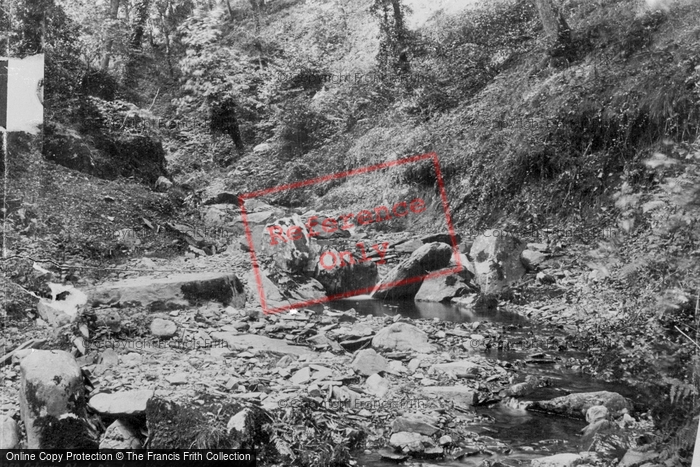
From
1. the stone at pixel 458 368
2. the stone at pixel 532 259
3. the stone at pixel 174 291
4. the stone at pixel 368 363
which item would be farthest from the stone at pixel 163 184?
the stone at pixel 532 259

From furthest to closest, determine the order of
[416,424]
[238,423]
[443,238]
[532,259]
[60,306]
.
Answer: [532,259], [443,238], [60,306], [416,424], [238,423]

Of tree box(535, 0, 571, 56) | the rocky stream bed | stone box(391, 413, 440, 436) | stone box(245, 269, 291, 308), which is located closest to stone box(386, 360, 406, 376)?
the rocky stream bed

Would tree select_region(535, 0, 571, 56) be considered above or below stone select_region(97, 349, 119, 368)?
above

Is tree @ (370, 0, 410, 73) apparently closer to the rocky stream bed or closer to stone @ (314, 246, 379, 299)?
the rocky stream bed

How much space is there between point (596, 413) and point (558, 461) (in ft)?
1.24

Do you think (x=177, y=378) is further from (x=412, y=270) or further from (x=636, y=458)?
(x=636, y=458)

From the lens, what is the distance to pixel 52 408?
7.72 feet

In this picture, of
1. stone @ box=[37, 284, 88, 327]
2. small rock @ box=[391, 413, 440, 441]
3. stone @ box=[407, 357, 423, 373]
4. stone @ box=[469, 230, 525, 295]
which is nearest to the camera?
small rock @ box=[391, 413, 440, 441]

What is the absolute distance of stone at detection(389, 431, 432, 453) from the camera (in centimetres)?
248

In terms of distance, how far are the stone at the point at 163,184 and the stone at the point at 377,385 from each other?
5.21ft

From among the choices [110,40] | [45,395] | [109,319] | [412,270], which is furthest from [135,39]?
[412,270]

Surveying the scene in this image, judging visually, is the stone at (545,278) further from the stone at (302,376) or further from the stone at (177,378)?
the stone at (177,378)

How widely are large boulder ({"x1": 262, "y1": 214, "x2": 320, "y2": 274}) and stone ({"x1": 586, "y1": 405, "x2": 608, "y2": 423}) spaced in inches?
63.1

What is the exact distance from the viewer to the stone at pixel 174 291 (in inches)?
111
